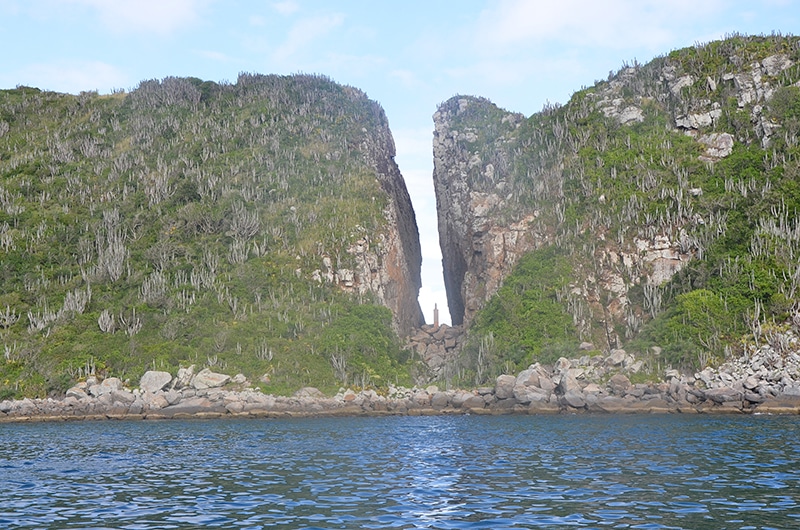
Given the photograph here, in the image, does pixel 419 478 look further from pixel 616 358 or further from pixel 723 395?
pixel 616 358

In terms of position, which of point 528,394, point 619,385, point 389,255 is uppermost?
point 389,255

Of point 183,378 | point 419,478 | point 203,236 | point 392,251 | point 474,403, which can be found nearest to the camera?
point 419,478

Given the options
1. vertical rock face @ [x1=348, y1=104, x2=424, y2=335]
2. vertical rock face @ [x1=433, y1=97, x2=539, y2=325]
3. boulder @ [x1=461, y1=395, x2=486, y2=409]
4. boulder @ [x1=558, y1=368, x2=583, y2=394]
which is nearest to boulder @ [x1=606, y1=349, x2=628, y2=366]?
boulder @ [x1=558, y1=368, x2=583, y2=394]

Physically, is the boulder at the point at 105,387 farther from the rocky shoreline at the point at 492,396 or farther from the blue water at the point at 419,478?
the blue water at the point at 419,478

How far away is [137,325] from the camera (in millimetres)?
73750

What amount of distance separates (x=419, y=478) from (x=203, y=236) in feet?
244

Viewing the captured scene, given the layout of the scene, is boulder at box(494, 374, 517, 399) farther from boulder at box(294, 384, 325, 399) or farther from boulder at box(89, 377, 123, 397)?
boulder at box(89, 377, 123, 397)

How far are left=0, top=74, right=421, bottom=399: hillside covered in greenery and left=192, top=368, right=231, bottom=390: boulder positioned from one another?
259cm

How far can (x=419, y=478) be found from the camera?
23.3 metres

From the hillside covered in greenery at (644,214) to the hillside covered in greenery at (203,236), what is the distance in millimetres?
13736

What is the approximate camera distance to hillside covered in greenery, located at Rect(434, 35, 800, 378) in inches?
2527

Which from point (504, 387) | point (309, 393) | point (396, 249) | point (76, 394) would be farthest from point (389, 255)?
point (76, 394)

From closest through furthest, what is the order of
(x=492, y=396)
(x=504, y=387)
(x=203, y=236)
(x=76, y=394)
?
(x=504, y=387) < (x=492, y=396) < (x=76, y=394) < (x=203, y=236)

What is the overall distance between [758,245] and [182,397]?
56.2 m
